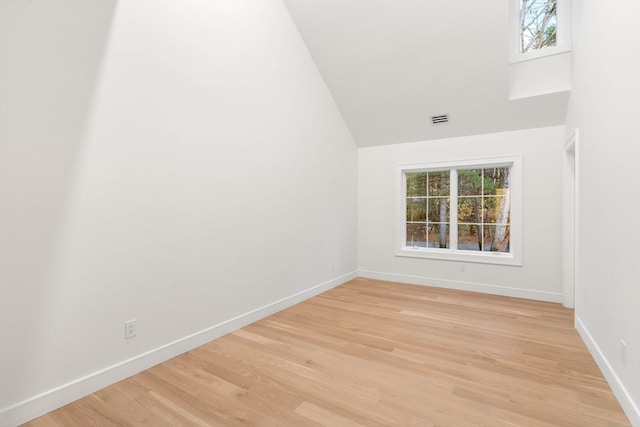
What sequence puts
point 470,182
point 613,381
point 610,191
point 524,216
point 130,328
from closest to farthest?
point 613,381 → point 610,191 → point 130,328 → point 524,216 → point 470,182

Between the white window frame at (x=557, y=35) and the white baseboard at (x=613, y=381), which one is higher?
the white window frame at (x=557, y=35)

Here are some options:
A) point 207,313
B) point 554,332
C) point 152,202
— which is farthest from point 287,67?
point 554,332

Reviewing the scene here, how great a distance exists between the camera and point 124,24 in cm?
209

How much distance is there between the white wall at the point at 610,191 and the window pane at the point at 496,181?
55.2 inches

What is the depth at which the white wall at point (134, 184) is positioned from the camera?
1.69 m

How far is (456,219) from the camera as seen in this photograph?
4.60 metres

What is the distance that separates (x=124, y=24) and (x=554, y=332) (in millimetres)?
4258

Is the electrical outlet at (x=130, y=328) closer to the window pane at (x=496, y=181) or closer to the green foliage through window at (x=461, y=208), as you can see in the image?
the green foliage through window at (x=461, y=208)

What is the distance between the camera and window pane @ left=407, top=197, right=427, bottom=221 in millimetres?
4895

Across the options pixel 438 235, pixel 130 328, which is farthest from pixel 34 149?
pixel 438 235

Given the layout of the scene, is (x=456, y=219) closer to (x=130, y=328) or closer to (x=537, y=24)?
(x=537, y=24)

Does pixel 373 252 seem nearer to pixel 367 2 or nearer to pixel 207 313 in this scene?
pixel 207 313

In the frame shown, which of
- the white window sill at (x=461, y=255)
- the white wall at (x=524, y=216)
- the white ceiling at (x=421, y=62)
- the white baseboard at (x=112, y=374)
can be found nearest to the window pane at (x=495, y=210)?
the white wall at (x=524, y=216)

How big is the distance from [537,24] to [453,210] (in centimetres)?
243
